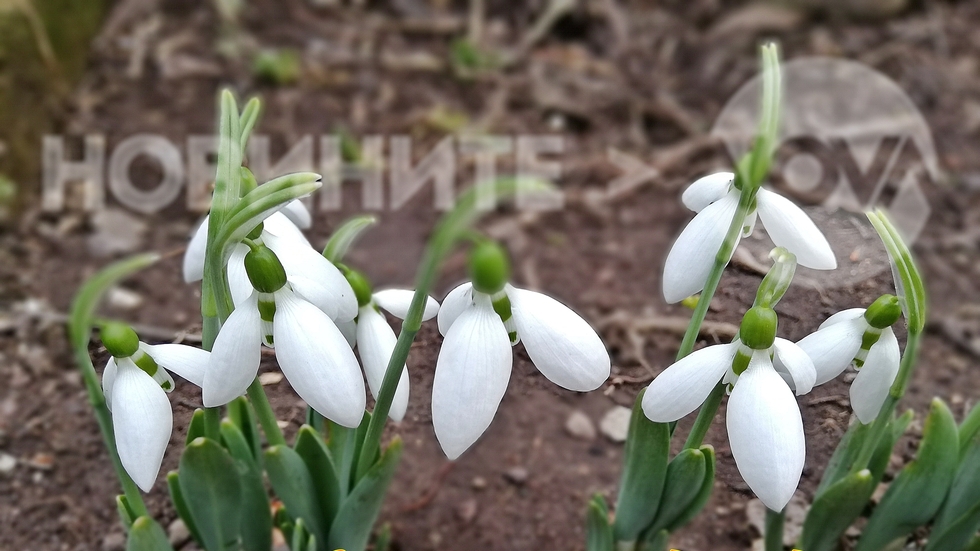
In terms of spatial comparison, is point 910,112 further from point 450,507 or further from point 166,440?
point 166,440

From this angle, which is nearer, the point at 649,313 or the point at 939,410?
the point at 939,410

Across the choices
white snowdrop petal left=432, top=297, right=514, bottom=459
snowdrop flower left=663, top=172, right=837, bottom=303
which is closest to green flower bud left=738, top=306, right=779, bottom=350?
snowdrop flower left=663, top=172, right=837, bottom=303

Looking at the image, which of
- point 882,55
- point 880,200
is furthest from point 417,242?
point 882,55

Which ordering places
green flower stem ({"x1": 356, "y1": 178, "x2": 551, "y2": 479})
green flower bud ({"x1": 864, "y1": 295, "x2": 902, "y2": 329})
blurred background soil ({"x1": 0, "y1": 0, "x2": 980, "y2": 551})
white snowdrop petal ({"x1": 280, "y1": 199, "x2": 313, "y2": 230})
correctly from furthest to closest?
1. blurred background soil ({"x1": 0, "y1": 0, "x2": 980, "y2": 551})
2. white snowdrop petal ({"x1": 280, "y1": 199, "x2": 313, "y2": 230})
3. green flower bud ({"x1": 864, "y1": 295, "x2": 902, "y2": 329})
4. green flower stem ({"x1": 356, "y1": 178, "x2": 551, "y2": 479})

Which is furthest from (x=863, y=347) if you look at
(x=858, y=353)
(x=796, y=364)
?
(x=796, y=364)

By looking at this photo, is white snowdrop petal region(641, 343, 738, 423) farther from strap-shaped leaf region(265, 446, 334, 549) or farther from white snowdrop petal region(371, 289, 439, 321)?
strap-shaped leaf region(265, 446, 334, 549)

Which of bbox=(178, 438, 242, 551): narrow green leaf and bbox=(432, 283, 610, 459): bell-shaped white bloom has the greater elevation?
bbox=(432, 283, 610, 459): bell-shaped white bloom

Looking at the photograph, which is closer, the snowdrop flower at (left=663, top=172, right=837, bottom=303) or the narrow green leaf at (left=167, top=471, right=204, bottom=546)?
the snowdrop flower at (left=663, top=172, right=837, bottom=303)
